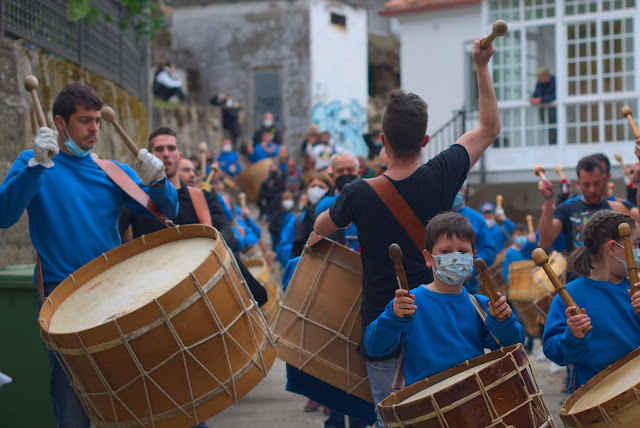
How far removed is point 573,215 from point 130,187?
3.47 m

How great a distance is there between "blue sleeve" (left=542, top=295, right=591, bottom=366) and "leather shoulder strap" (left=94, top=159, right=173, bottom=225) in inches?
78.3

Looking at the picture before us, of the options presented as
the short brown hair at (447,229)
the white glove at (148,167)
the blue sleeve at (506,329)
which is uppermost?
the white glove at (148,167)

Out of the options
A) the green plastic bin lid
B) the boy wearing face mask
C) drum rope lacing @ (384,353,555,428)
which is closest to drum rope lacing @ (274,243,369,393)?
the boy wearing face mask

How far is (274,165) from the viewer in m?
17.9

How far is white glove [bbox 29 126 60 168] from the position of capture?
396 centimetres

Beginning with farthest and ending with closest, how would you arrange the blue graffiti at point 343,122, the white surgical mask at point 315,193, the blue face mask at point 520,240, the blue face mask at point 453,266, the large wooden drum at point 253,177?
the blue graffiti at point 343,122 < the large wooden drum at point 253,177 < the blue face mask at point 520,240 < the white surgical mask at point 315,193 < the blue face mask at point 453,266

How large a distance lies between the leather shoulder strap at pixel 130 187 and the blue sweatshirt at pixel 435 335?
1480mm

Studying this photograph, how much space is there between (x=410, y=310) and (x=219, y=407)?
1.06 meters

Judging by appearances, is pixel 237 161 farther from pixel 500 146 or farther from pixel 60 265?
pixel 60 265

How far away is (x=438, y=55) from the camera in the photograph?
65.3ft

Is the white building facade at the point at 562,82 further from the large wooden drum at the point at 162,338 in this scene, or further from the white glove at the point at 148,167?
the large wooden drum at the point at 162,338

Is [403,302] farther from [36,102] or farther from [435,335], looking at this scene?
[36,102]

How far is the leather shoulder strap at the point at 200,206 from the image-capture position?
17.8 ft

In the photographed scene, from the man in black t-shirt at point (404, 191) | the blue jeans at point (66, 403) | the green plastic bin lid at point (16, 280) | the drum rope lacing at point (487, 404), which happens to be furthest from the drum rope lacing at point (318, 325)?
the green plastic bin lid at point (16, 280)
